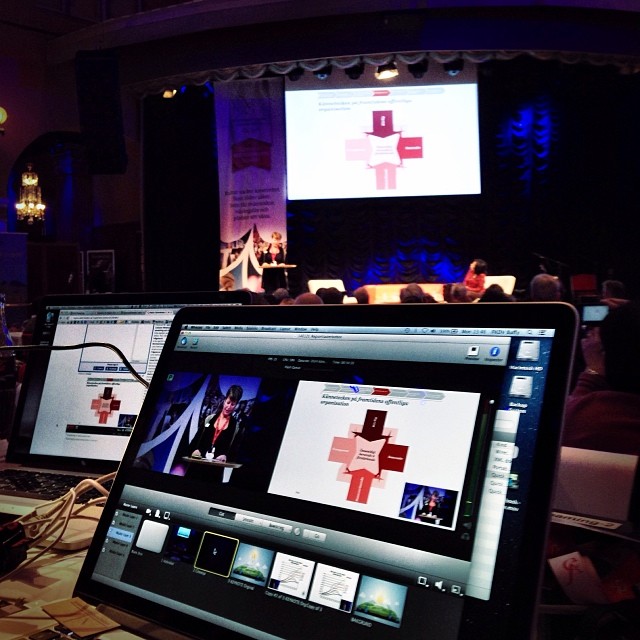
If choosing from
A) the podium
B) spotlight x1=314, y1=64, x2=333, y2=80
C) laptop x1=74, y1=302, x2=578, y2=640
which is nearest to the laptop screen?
laptop x1=74, y1=302, x2=578, y2=640

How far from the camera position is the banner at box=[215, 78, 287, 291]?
27.3ft

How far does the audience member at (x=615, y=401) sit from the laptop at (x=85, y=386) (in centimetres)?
76

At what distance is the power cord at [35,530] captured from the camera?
2.82ft

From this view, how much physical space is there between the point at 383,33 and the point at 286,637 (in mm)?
7098

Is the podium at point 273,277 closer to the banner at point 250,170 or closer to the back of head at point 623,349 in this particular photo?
the banner at point 250,170

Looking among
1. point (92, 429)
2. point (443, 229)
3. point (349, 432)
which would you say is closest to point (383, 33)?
point (443, 229)

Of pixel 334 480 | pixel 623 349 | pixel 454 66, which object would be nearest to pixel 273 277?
pixel 454 66

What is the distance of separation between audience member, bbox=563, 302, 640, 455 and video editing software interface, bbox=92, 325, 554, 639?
786 mm

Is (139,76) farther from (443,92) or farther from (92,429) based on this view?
(92,429)

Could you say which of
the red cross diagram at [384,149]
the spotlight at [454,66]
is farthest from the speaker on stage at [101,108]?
the spotlight at [454,66]

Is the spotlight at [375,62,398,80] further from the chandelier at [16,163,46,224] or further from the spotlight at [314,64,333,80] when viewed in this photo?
the chandelier at [16,163,46,224]

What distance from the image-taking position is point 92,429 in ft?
4.05

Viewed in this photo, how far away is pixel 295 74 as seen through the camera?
8094 millimetres

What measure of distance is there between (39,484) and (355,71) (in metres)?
7.56
